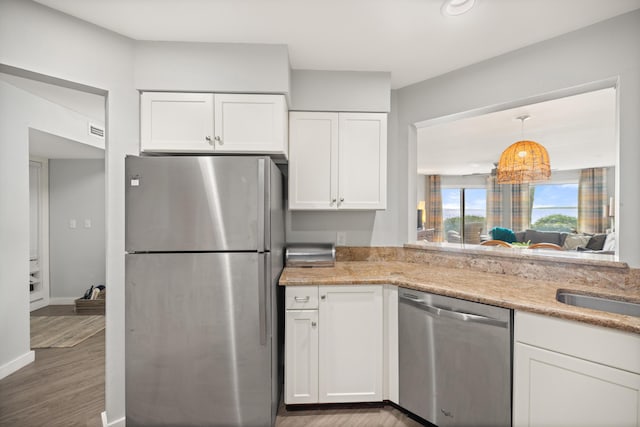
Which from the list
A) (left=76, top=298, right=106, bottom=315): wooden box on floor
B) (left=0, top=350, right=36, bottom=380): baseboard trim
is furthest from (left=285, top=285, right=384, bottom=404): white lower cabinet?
(left=76, top=298, right=106, bottom=315): wooden box on floor

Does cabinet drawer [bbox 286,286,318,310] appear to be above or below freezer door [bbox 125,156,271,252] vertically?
below

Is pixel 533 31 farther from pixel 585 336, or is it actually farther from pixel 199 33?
pixel 199 33

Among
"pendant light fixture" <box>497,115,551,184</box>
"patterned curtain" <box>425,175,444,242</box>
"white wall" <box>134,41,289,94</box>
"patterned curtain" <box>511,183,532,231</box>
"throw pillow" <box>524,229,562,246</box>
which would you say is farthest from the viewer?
"patterned curtain" <box>425,175,444,242</box>

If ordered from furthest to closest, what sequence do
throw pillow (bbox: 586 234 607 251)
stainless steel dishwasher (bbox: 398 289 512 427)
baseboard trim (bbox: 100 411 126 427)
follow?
throw pillow (bbox: 586 234 607 251)
baseboard trim (bbox: 100 411 126 427)
stainless steel dishwasher (bbox: 398 289 512 427)

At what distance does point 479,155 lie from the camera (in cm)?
605

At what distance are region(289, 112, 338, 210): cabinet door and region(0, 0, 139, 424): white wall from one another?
105 cm

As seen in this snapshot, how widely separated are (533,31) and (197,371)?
110 inches

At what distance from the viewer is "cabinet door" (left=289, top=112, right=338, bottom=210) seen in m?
2.21

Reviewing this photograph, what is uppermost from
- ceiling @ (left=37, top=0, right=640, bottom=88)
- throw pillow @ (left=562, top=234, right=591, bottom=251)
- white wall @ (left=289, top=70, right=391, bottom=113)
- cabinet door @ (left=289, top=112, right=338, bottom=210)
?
ceiling @ (left=37, top=0, right=640, bottom=88)

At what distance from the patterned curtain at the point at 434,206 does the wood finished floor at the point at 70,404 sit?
25.8 feet

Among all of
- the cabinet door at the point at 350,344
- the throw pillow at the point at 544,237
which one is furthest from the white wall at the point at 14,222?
the throw pillow at the point at 544,237

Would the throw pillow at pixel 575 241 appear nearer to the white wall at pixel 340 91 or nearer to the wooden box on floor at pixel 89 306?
the white wall at pixel 340 91

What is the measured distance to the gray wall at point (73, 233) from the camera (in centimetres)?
420

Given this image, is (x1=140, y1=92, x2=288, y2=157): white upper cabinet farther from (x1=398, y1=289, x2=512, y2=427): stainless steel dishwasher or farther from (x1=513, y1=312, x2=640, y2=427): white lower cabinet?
(x1=513, y1=312, x2=640, y2=427): white lower cabinet
